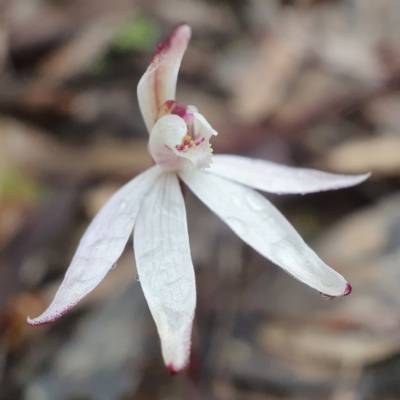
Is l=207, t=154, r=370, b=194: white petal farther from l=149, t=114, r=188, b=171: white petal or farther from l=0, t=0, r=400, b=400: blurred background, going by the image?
l=0, t=0, r=400, b=400: blurred background

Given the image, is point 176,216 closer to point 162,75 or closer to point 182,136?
point 182,136

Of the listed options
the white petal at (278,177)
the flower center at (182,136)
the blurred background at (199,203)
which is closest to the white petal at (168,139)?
the flower center at (182,136)

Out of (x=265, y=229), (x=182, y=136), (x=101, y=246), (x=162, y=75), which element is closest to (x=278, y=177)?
(x=265, y=229)

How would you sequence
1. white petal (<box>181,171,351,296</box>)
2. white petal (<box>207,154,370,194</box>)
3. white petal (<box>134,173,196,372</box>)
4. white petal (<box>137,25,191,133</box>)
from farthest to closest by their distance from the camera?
1. white petal (<box>207,154,370,194</box>)
2. white petal (<box>137,25,191,133</box>)
3. white petal (<box>181,171,351,296</box>)
4. white petal (<box>134,173,196,372</box>)

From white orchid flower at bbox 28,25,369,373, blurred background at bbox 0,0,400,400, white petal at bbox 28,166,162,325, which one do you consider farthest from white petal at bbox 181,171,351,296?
blurred background at bbox 0,0,400,400

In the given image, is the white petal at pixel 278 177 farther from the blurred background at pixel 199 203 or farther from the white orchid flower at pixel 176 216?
the blurred background at pixel 199 203

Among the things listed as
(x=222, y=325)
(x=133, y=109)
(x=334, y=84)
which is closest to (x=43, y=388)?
(x=222, y=325)

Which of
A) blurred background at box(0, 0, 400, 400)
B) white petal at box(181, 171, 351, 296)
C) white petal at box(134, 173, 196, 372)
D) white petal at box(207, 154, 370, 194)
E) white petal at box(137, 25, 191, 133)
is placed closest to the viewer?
white petal at box(134, 173, 196, 372)
